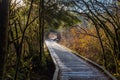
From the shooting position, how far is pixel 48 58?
853 inches

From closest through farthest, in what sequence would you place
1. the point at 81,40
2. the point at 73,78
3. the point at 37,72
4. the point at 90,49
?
the point at 73,78 < the point at 37,72 < the point at 90,49 < the point at 81,40

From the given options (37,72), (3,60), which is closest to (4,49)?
(3,60)

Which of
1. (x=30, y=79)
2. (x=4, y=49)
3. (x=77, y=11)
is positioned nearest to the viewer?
(x=4, y=49)

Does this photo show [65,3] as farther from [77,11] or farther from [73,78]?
[73,78]

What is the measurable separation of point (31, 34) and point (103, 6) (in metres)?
6.37

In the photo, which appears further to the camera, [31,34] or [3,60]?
[31,34]

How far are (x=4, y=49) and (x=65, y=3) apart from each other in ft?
41.6

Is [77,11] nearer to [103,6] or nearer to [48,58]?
[103,6]

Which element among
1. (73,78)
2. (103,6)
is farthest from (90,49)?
(73,78)

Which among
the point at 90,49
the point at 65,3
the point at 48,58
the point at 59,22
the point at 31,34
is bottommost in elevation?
the point at 90,49

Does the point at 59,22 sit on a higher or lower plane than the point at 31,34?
higher

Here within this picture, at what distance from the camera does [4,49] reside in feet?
18.9

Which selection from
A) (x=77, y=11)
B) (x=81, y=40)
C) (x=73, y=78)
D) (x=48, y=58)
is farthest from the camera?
(x=81, y=40)

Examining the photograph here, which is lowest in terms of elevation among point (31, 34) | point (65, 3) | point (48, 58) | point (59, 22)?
point (48, 58)
